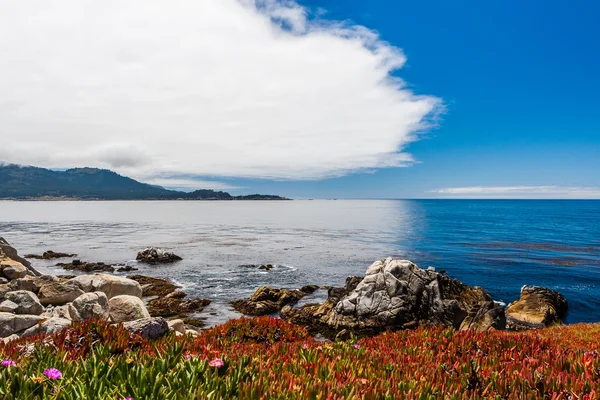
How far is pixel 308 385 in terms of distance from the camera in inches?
155

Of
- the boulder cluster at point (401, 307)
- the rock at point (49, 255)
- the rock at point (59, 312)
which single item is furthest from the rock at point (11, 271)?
the rock at point (49, 255)

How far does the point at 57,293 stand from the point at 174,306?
10533 millimetres

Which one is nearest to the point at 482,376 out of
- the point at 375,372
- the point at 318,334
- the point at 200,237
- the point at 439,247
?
the point at 375,372

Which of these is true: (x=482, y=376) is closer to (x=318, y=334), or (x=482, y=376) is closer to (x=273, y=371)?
(x=273, y=371)

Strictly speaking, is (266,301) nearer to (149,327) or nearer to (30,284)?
(30,284)

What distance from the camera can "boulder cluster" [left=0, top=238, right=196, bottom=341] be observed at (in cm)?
1318

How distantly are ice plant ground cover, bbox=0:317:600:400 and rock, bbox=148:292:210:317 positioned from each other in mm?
25960

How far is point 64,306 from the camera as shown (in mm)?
19672

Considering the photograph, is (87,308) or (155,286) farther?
(155,286)

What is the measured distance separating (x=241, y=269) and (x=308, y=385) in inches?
1831

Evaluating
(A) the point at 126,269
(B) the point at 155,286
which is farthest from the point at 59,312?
(A) the point at 126,269

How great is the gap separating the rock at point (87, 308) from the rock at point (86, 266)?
32.9 metres

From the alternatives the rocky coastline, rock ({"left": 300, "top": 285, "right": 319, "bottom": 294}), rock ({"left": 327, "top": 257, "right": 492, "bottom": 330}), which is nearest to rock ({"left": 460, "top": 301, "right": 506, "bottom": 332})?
the rocky coastline

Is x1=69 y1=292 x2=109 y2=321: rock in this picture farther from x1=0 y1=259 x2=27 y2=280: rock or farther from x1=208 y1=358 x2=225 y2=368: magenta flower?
x1=208 y1=358 x2=225 y2=368: magenta flower
